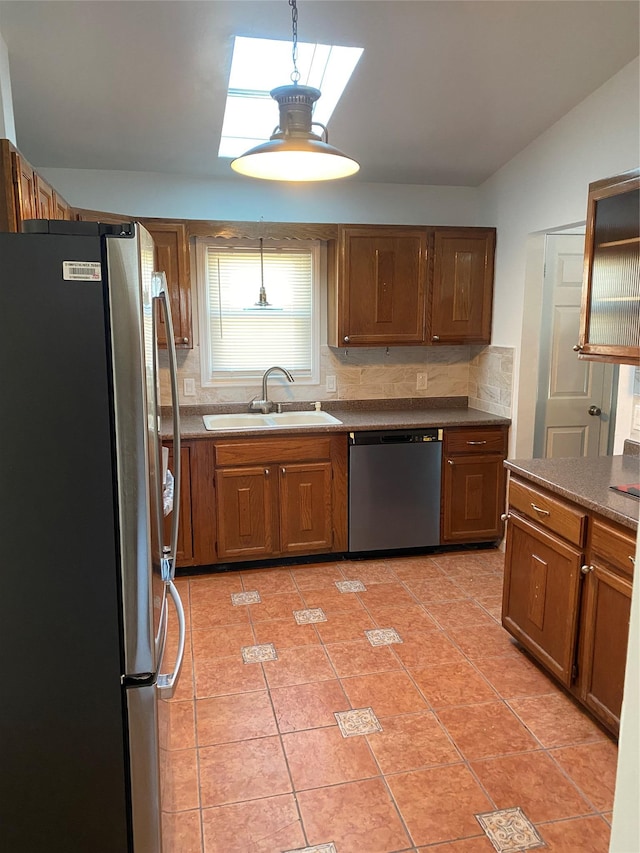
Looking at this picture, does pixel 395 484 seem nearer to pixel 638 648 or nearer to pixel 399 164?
pixel 399 164

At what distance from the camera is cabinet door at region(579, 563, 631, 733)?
2.10m

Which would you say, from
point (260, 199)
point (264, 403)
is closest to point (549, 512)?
point (264, 403)

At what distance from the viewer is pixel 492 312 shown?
13.5 ft

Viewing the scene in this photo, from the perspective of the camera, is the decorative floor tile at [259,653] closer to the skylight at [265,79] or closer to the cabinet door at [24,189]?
the cabinet door at [24,189]

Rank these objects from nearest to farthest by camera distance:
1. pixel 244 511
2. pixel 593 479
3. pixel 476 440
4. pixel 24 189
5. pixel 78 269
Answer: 1. pixel 78 269
2. pixel 24 189
3. pixel 593 479
4. pixel 244 511
5. pixel 476 440

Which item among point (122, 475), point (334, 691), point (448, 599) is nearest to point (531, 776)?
point (334, 691)

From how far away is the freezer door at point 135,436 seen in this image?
4.46ft

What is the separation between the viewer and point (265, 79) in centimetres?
317

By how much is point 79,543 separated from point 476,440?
9.67 ft

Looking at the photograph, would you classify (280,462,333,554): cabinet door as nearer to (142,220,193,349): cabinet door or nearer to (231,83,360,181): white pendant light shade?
(142,220,193,349): cabinet door

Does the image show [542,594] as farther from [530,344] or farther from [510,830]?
[530,344]

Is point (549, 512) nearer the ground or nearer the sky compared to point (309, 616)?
nearer the sky

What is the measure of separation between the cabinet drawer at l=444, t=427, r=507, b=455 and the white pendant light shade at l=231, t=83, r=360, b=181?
2.06 metres

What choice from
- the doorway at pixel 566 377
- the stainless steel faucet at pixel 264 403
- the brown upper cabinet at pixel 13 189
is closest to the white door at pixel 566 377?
the doorway at pixel 566 377
